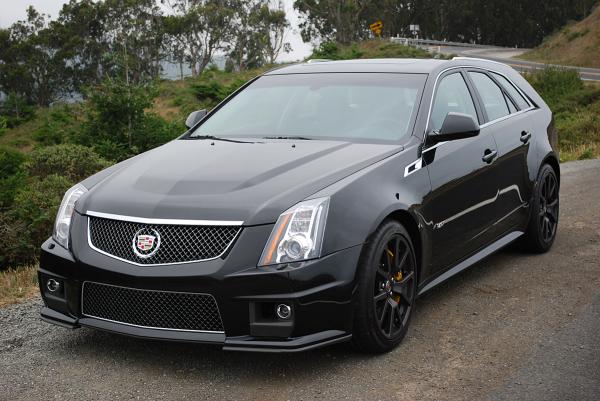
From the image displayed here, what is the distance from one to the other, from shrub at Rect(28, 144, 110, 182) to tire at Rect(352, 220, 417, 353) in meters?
7.98

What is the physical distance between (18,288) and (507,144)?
388 centimetres

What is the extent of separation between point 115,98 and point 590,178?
7686mm

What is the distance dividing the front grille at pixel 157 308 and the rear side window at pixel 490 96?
307 cm

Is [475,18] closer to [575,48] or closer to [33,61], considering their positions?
[575,48]

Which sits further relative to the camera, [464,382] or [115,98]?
[115,98]

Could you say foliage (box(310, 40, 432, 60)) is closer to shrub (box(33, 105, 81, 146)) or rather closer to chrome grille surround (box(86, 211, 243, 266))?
shrub (box(33, 105, 81, 146))

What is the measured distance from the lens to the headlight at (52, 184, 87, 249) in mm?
4711

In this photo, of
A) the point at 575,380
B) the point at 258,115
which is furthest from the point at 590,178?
the point at 575,380

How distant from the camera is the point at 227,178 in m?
4.58

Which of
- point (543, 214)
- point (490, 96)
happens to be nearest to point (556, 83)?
point (543, 214)

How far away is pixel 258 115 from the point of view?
5.84 metres

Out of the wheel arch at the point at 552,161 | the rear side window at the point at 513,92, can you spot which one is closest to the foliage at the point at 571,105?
the wheel arch at the point at 552,161

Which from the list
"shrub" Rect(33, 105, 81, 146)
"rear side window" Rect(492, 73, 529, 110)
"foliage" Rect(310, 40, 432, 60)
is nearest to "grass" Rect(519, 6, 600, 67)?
"foliage" Rect(310, 40, 432, 60)

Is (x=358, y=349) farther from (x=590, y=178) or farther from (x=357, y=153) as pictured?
(x=590, y=178)
